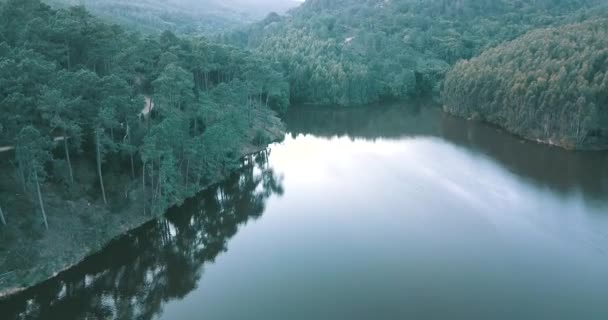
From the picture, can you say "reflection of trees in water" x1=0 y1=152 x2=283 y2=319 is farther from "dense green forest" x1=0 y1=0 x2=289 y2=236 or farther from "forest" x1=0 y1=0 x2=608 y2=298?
"dense green forest" x1=0 y1=0 x2=289 y2=236

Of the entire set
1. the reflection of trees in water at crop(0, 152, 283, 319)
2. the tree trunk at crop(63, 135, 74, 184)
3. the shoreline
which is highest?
the tree trunk at crop(63, 135, 74, 184)

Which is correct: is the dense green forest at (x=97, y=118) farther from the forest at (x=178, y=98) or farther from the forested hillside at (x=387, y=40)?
the forested hillside at (x=387, y=40)

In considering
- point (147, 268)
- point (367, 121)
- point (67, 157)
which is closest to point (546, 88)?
point (367, 121)

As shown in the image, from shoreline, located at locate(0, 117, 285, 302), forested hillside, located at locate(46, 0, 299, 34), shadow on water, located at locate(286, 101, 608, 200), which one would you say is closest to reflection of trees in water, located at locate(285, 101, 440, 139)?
→ shadow on water, located at locate(286, 101, 608, 200)

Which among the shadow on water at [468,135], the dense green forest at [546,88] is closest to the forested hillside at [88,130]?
the shadow on water at [468,135]

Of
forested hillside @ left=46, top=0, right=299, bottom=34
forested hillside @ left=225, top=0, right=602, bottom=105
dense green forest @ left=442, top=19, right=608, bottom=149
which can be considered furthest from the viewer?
forested hillside @ left=46, top=0, right=299, bottom=34

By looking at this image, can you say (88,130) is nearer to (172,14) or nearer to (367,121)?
(367,121)
